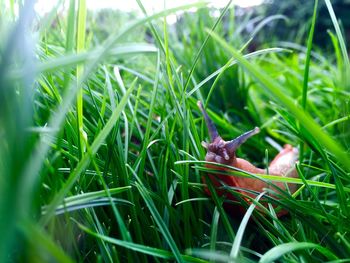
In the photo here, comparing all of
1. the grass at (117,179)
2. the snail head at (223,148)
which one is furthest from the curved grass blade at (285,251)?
the snail head at (223,148)

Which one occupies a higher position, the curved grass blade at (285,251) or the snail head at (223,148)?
the snail head at (223,148)

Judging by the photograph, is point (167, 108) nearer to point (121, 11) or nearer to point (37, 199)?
point (37, 199)

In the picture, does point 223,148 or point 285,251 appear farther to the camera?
point 223,148

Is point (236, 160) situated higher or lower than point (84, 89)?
lower

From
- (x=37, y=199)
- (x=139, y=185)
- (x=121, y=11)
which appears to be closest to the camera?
(x=37, y=199)

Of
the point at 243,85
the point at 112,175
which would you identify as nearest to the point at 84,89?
the point at 112,175

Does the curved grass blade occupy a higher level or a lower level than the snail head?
lower

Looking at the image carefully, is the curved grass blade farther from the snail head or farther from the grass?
the snail head

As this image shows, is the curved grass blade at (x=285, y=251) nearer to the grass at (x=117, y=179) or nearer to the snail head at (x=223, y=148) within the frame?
the grass at (x=117, y=179)

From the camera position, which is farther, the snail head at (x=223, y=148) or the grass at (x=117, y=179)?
the snail head at (x=223, y=148)

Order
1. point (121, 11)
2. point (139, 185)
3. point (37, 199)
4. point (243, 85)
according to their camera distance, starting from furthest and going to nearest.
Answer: point (121, 11)
point (243, 85)
point (139, 185)
point (37, 199)

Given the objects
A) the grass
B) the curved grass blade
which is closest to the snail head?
the grass
